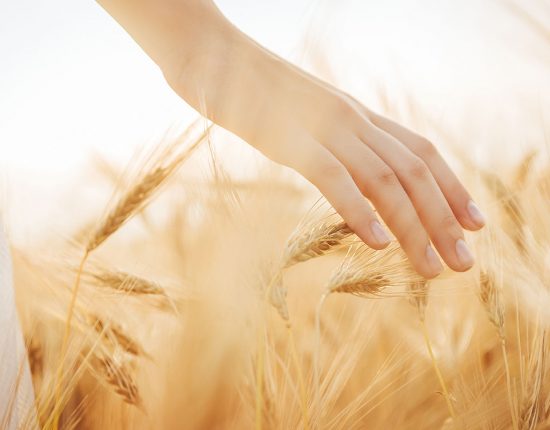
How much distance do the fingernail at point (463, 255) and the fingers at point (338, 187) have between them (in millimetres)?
120

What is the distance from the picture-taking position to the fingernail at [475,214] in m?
0.77

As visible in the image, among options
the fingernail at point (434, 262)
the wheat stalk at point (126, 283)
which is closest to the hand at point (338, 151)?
the fingernail at point (434, 262)

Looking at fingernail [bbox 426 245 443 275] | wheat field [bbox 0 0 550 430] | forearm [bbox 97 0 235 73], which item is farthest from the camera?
forearm [bbox 97 0 235 73]

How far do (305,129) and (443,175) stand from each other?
24 cm

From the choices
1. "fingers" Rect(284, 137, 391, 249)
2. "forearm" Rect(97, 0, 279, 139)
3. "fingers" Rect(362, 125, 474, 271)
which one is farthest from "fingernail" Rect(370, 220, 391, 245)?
"forearm" Rect(97, 0, 279, 139)

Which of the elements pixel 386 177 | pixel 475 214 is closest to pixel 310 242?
pixel 386 177

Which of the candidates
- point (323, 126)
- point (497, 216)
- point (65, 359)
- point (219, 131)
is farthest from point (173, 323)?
point (497, 216)

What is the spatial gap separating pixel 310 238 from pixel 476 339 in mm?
332

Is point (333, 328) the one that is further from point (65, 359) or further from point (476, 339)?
point (65, 359)

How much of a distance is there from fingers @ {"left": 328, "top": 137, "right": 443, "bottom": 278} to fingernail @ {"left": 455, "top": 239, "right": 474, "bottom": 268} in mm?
44

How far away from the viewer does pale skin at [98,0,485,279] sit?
69 centimetres

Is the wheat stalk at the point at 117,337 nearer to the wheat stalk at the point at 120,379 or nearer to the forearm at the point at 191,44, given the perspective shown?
the wheat stalk at the point at 120,379

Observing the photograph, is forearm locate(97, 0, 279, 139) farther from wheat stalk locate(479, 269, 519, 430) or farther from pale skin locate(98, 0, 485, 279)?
wheat stalk locate(479, 269, 519, 430)

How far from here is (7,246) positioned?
0.60 meters
